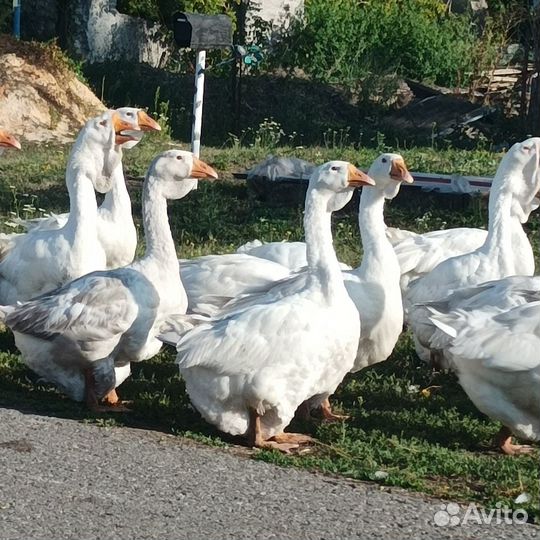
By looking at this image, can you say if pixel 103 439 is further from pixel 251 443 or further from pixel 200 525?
pixel 200 525

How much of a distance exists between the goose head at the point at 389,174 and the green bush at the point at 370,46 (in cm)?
1279

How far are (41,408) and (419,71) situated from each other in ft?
52.8

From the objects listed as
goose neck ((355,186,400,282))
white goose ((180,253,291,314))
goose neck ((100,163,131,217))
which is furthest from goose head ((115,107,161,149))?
goose neck ((355,186,400,282))

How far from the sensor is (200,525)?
5695 millimetres

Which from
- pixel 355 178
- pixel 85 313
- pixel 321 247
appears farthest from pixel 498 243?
pixel 85 313

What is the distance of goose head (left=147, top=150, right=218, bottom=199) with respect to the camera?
812cm

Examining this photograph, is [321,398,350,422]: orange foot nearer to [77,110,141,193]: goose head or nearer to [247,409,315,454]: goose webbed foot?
[247,409,315,454]: goose webbed foot

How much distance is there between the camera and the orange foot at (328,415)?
778cm

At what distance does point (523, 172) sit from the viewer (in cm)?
935

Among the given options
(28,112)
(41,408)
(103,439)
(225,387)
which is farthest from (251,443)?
(28,112)

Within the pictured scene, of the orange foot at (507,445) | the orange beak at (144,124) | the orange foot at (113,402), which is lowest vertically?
the orange foot at (113,402)

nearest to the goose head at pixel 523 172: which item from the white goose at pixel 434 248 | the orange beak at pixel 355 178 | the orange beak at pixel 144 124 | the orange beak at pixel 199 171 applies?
the white goose at pixel 434 248

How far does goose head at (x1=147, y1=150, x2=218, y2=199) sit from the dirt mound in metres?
9.33

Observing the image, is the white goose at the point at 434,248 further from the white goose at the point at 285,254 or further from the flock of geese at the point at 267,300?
the white goose at the point at 285,254
